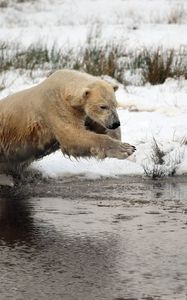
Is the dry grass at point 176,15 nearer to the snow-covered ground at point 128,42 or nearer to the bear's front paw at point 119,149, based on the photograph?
the snow-covered ground at point 128,42

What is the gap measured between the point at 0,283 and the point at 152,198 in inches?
116

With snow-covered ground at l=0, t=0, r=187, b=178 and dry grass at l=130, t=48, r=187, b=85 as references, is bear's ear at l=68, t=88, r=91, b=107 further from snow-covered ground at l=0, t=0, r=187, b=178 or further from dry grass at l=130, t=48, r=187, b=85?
dry grass at l=130, t=48, r=187, b=85

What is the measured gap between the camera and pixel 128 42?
1906 cm

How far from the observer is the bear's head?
6.86 meters

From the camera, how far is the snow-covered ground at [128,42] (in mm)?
8938

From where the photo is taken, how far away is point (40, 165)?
873 cm

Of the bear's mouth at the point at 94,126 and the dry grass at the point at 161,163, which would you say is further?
the dry grass at the point at 161,163

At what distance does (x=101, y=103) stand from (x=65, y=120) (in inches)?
20.6

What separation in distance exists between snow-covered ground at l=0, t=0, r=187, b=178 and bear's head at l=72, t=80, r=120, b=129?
164 cm

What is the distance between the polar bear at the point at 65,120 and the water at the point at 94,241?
0.41 metres

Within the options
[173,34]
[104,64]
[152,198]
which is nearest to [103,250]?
[152,198]

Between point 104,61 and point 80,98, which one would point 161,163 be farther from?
point 104,61

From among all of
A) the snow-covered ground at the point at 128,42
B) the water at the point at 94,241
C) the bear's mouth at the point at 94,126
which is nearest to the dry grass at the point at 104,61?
the snow-covered ground at the point at 128,42

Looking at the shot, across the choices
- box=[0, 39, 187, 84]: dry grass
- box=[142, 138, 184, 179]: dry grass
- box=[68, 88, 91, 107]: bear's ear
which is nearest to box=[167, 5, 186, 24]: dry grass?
box=[0, 39, 187, 84]: dry grass
